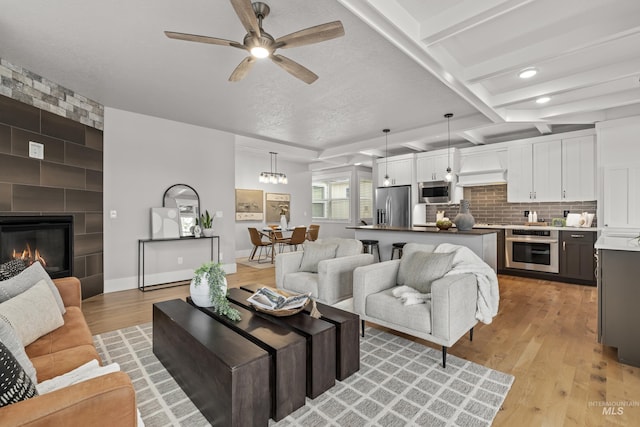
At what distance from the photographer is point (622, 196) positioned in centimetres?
442

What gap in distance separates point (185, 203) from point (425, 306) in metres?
4.22

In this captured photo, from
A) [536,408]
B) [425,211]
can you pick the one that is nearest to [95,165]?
[536,408]

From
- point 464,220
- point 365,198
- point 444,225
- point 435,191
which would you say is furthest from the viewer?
point 365,198

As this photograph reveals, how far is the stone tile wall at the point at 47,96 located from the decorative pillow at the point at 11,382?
338cm

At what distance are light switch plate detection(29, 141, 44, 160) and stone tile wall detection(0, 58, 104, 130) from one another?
16.7 inches

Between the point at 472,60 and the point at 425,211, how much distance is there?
4.34m

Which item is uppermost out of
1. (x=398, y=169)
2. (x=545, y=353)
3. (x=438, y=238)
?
(x=398, y=169)

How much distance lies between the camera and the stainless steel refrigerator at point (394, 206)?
689 cm

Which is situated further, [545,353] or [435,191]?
[435,191]

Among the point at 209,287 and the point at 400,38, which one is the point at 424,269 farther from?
the point at 400,38

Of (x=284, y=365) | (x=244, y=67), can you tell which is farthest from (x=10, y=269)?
(x=244, y=67)

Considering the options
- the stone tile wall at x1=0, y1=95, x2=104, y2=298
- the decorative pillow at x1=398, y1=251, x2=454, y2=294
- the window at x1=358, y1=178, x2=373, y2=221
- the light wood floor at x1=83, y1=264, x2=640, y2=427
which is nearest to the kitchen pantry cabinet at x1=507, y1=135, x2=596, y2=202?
the light wood floor at x1=83, y1=264, x2=640, y2=427

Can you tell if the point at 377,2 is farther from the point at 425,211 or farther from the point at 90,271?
the point at 425,211

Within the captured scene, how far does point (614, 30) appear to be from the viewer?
2.54 metres
